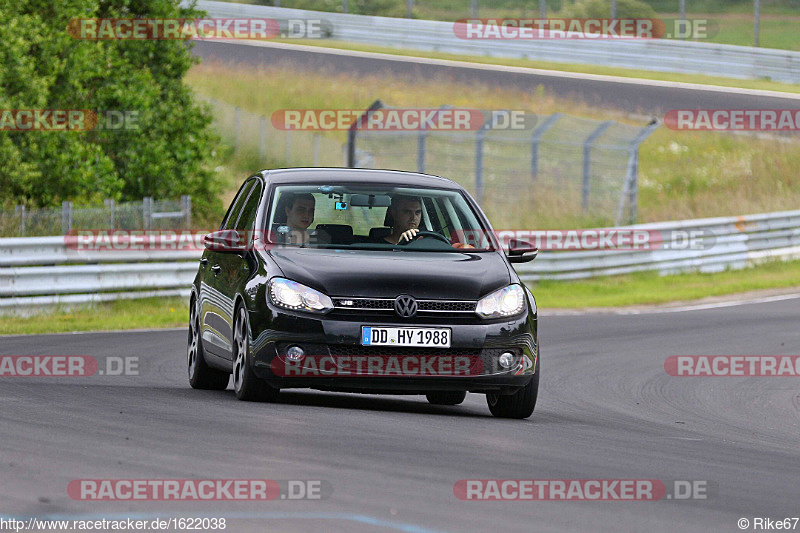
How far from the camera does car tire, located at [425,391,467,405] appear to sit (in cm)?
1092

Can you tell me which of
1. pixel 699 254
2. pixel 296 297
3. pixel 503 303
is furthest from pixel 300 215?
pixel 699 254

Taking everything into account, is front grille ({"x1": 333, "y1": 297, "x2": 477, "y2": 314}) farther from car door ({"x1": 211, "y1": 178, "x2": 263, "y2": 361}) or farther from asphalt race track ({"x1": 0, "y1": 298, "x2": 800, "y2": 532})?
car door ({"x1": 211, "y1": 178, "x2": 263, "y2": 361})

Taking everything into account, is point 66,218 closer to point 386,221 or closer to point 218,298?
point 218,298

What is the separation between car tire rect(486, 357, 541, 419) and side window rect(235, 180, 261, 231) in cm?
207

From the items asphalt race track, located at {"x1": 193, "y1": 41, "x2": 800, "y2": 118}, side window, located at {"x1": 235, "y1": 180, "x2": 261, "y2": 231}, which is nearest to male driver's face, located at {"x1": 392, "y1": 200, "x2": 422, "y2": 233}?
side window, located at {"x1": 235, "y1": 180, "x2": 261, "y2": 231}

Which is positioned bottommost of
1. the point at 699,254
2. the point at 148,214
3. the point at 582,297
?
the point at 582,297

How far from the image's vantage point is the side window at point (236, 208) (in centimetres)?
1111

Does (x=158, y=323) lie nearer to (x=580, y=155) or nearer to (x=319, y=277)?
(x=319, y=277)

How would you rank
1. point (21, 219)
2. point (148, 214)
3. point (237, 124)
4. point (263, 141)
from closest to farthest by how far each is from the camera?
point (21, 219) → point (148, 214) → point (263, 141) → point (237, 124)

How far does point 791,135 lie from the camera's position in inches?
1555

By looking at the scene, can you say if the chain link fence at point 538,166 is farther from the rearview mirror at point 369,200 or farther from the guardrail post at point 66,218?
the rearview mirror at point 369,200

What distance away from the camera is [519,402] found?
31.7ft

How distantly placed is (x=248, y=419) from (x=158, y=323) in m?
9.80

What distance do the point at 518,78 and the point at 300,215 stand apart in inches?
1282
